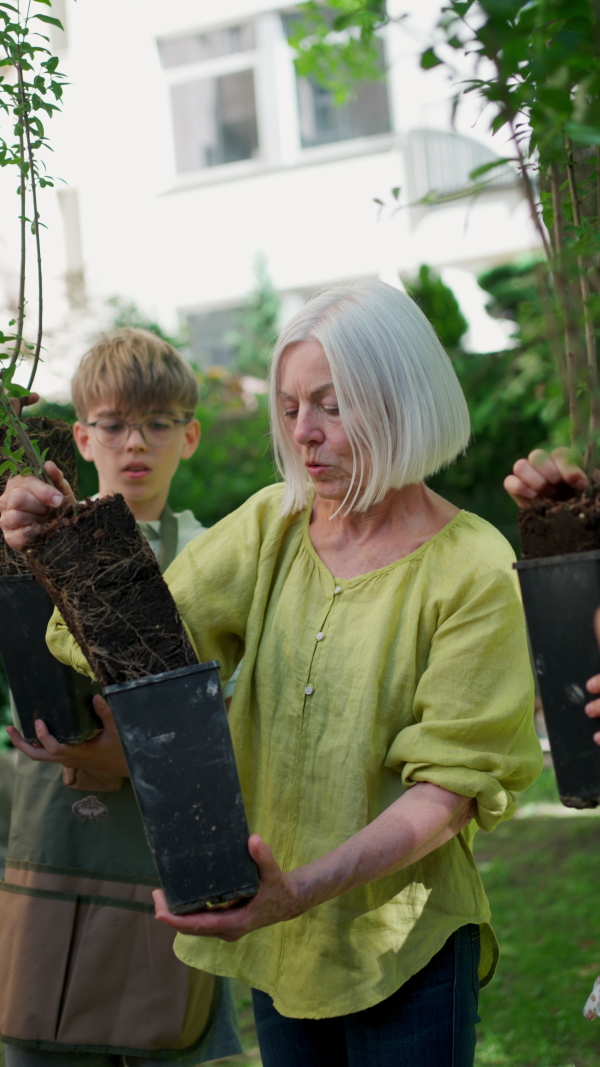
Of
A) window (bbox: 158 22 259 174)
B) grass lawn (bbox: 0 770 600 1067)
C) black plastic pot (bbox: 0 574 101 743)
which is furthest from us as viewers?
window (bbox: 158 22 259 174)

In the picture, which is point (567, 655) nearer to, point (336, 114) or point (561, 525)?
point (561, 525)

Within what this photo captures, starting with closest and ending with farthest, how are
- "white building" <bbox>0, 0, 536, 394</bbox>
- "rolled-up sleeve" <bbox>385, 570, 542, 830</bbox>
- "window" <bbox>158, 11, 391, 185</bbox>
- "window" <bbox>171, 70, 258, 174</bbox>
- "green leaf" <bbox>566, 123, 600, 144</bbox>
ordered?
"green leaf" <bbox>566, 123, 600, 144</bbox> < "rolled-up sleeve" <bbox>385, 570, 542, 830</bbox> < "white building" <bbox>0, 0, 536, 394</bbox> < "window" <bbox>158, 11, 391, 185</bbox> < "window" <bbox>171, 70, 258, 174</bbox>

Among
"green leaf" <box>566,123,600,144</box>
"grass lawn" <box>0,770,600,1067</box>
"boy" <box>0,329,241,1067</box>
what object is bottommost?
"grass lawn" <box>0,770,600,1067</box>

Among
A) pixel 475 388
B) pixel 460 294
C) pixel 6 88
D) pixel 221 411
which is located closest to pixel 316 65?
pixel 475 388

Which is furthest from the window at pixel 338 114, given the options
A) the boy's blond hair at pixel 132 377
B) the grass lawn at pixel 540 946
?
the boy's blond hair at pixel 132 377

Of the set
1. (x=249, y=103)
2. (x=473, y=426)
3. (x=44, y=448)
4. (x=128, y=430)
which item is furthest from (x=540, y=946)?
(x=249, y=103)

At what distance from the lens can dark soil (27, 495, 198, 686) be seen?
1.60m

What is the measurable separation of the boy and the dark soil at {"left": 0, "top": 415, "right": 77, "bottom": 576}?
1.04 feet

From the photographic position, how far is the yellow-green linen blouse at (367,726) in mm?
1598

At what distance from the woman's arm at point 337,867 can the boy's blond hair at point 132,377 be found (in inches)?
51.2

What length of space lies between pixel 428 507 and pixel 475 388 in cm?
464

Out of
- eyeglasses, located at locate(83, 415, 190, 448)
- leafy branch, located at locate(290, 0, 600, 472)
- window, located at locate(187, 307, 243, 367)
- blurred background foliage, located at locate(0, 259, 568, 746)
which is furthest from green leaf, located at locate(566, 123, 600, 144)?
window, located at locate(187, 307, 243, 367)

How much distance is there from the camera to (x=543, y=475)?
1453 millimetres

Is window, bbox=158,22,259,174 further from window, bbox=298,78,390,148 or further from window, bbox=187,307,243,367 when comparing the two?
window, bbox=187,307,243,367
